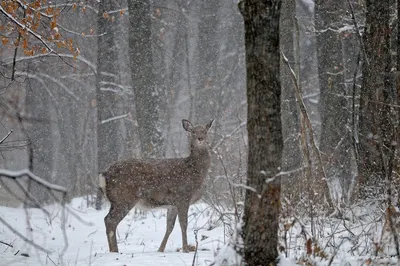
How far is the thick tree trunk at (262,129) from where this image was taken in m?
4.57

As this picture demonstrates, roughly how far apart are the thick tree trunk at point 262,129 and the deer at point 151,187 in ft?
12.8

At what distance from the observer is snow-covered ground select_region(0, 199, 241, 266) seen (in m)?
6.50

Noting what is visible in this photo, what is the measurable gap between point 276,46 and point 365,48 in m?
3.67

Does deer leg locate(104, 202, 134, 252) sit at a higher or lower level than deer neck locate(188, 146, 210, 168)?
lower

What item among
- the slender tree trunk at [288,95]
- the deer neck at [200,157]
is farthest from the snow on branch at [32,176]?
the slender tree trunk at [288,95]

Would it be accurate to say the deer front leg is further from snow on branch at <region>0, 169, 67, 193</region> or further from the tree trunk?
the tree trunk

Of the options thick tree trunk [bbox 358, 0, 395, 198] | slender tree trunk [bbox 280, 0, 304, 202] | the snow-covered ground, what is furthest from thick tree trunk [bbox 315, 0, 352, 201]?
thick tree trunk [bbox 358, 0, 395, 198]

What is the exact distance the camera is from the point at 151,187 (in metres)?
8.99

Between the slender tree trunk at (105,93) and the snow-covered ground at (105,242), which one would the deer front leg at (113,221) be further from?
the slender tree trunk at (105,93)

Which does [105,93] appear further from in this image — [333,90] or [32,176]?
[32,176]

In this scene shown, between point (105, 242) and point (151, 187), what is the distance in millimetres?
1460

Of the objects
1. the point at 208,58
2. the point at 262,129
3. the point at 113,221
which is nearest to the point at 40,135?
the point at 208,58

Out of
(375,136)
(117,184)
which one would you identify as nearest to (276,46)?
(375,136)

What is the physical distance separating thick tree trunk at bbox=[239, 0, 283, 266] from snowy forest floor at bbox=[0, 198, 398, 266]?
0.23 m
